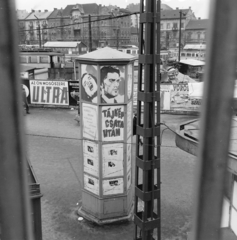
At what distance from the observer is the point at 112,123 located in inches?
244

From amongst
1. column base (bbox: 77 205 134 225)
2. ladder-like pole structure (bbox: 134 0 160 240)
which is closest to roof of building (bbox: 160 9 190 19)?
column base (bbox: 77 205 134 225)

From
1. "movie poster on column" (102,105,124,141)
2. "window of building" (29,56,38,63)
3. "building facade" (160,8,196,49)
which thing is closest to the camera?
"movie poster on column" (102,105,124,141)

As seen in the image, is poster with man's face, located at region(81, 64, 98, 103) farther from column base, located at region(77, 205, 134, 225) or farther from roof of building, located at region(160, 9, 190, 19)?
roof of building, located at region(160, 9, 190, 19)

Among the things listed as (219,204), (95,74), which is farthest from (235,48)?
(95,74)

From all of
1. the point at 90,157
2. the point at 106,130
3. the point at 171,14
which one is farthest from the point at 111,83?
the point at 171,14

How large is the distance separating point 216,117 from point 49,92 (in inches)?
665

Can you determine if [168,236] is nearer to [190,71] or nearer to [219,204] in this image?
[219,204]

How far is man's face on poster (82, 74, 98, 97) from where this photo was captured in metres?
6.06

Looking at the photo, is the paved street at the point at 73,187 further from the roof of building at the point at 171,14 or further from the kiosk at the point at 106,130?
the roof of building at the point at 171,14

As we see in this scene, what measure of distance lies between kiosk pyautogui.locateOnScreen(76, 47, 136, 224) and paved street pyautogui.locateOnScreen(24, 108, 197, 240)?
1.39 feet

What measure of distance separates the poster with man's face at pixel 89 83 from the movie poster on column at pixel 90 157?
855mm

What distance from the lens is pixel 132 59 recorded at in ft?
20.0

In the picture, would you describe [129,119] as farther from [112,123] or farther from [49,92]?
[49,92]

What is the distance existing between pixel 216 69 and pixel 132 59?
532 cm
